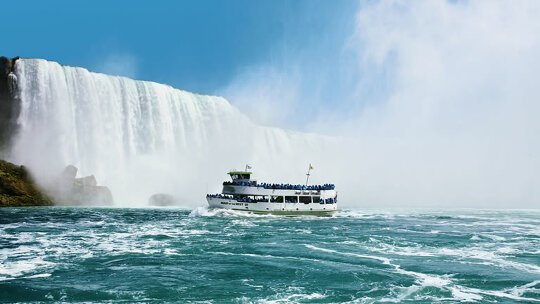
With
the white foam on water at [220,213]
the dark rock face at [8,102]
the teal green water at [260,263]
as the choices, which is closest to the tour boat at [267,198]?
the white foam on water at [220,213]

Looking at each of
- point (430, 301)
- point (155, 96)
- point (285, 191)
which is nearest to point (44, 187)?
point (155, 96)

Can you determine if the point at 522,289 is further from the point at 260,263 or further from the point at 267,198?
→ the point at 267,198

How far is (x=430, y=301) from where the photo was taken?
18.7 m

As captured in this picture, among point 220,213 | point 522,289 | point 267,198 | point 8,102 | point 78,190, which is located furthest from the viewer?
point 8,102

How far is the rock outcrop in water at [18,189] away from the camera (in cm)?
6147

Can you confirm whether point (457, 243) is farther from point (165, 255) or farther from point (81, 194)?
point (81, 194)

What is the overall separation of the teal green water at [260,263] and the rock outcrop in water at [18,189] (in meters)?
21.4

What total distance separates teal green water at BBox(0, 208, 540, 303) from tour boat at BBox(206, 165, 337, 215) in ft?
36.2

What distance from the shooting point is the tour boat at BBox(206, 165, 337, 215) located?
54.6 meters

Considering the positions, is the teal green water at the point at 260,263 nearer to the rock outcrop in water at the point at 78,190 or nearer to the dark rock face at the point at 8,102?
the rock outcrop in water at the point at 78,190

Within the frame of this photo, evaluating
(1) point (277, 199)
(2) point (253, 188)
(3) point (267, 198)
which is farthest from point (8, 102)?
(1) point (277, 199)

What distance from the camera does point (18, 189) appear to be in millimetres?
62719

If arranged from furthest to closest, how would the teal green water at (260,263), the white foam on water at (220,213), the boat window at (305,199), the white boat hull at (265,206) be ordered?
the boat window at (305,199)
the white boat hull at (265,206)
the white foam on water at (220,213)
the teal green water at (260,263)

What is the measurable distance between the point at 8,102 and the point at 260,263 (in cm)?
6042
